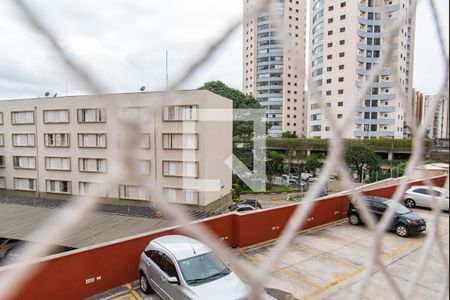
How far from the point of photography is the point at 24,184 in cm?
1912

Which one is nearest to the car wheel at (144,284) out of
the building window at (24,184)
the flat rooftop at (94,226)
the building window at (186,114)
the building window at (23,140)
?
the flat rooftop at (94,226)

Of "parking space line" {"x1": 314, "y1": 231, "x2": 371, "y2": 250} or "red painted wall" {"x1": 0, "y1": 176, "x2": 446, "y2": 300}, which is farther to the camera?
"parking space line" {"x1": 314, "y1": 231, "x2": 371, "y2": 250}

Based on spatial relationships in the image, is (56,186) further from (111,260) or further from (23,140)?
(111,260)

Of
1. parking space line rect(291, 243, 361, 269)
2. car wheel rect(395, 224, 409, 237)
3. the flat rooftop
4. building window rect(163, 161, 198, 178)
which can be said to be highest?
building window rect(163, 161, 198, 178)

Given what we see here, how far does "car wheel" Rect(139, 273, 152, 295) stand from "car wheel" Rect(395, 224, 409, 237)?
19.4ft

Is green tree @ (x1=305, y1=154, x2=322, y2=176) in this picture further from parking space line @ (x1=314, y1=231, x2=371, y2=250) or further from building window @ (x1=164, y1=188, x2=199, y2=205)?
parking space line @ (x1=314, y1=231, x2=371, y2=250)

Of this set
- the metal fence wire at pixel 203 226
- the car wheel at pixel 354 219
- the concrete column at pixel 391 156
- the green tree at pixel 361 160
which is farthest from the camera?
the concrete column at pixel 391 156

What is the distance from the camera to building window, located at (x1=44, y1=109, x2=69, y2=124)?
17031mm

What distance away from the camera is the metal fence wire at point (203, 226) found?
44cm

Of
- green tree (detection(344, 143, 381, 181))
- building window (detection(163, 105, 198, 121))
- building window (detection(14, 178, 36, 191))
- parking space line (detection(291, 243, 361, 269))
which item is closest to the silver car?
parking space line (detection(291, 243, 361, 269))

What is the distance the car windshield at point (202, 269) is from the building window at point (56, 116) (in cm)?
1517

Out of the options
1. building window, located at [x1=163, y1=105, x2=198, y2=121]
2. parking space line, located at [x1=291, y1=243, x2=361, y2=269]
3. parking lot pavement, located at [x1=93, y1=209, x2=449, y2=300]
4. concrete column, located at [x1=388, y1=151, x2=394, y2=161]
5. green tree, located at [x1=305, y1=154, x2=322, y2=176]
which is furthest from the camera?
concrete column, located at [x1=388, y1=151, x2=394, y2=161]

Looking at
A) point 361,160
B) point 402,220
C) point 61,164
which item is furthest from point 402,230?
point 61,164

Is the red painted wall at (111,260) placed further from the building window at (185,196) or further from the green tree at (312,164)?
the green tree at (312,164)
